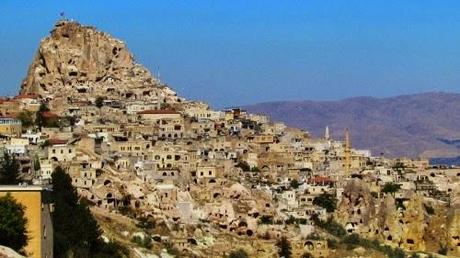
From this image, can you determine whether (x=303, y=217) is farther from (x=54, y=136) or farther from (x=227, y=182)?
(x=54, y=136)

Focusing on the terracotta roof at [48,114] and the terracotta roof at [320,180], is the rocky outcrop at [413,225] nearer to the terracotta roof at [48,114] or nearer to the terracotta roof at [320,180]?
the terracotta roof at [320,180]

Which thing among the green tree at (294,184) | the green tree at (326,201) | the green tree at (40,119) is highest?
the green tree at (40,119)

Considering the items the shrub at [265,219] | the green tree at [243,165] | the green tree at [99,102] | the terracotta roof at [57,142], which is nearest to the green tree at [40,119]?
the green tree at [99,102]

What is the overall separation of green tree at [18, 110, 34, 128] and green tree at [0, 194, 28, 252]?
182ft

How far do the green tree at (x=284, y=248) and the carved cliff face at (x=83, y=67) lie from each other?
4276cm

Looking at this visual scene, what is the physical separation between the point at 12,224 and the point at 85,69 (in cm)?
8140

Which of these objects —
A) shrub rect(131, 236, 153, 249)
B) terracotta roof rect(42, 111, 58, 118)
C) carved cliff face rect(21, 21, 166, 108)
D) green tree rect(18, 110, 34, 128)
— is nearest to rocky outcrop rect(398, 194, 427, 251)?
shrub rect(131, 236, 153, 249)

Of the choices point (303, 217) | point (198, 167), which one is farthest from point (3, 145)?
point (303, 217)

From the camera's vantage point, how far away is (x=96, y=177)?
7156 centimetres

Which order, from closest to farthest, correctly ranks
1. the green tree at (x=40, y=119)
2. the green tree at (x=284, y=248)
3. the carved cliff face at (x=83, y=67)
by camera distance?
the green tree at (x=284, y=248)
the green tree at (x=40, y=119)
the carved cliff face at (x=83, y=67)

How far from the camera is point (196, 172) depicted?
80.2 m

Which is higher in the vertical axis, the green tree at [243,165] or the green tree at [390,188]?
the green tree at [243,165]

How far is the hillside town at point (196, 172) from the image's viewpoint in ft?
232

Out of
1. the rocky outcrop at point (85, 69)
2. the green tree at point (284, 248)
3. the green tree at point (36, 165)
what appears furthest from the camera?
the rocky outcrop at point (85, 69)
